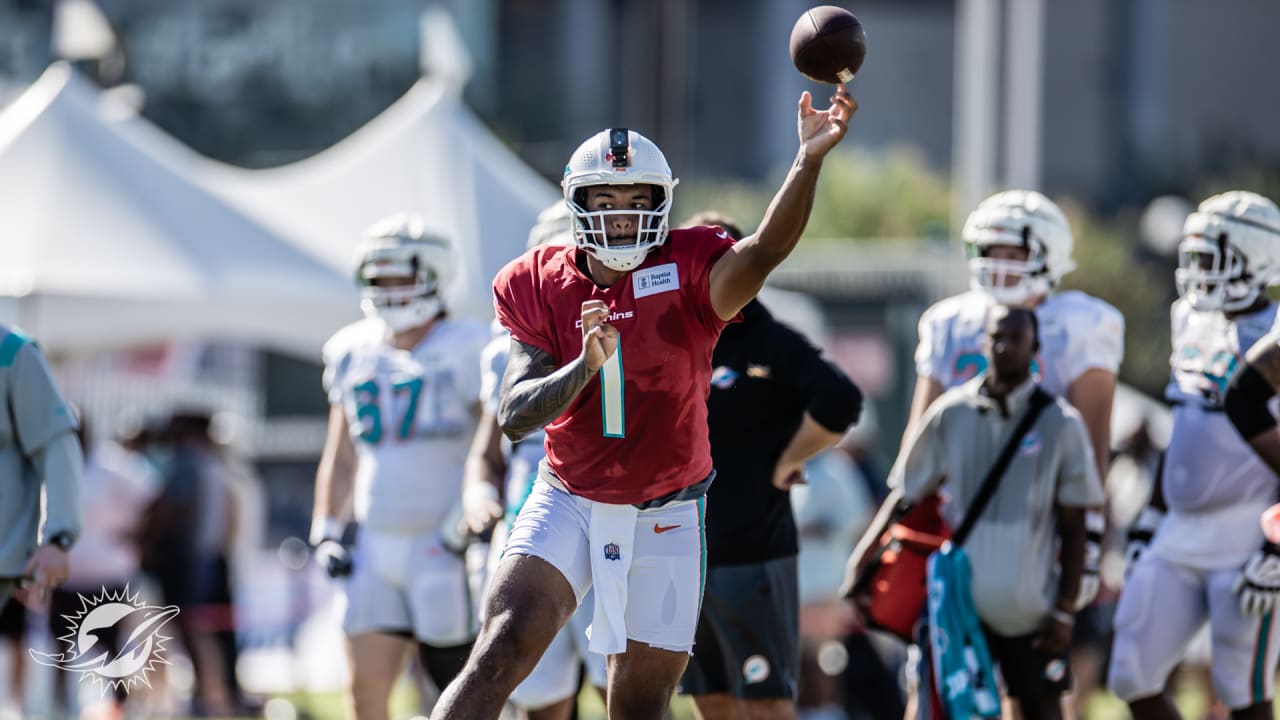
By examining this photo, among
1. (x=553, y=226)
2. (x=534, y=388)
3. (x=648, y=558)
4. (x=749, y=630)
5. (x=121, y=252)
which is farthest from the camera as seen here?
(x=121, y=252)

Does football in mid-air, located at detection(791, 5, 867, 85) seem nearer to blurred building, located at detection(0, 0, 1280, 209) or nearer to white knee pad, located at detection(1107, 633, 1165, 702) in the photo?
white knee pad, located at detection(1107, 633, 1165, 702)

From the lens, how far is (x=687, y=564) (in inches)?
195

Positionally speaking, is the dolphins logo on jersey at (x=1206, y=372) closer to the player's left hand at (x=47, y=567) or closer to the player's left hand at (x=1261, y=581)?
the player's left hand at (x=1261, y=581)

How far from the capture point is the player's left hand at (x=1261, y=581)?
19.5ft

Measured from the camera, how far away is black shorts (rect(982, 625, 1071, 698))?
5.98m

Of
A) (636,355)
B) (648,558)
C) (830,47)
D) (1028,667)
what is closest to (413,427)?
(648,558)

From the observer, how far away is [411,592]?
254 inches

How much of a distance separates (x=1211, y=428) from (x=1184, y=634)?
0.66m

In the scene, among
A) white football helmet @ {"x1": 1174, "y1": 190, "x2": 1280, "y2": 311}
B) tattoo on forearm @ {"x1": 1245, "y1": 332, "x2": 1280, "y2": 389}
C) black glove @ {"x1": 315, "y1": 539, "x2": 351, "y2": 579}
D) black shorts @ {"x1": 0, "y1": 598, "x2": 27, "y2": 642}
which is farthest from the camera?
black shorts @ {"x1": 0, "y1": 598, "x2": 27, "y2": 642}

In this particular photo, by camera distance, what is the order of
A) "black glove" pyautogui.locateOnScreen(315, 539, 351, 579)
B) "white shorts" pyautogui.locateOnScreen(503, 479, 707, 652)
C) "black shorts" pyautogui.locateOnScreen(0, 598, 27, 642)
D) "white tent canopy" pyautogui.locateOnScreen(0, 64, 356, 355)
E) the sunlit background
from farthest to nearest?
the sunlit background → "white tent canopy" pyautogui.locateOnScreen(0, 64, 356, 355) → "black shorts" pyautogui.locateOnScreen(0, 598, 27, 642) → "black glove" pyautogui.locateOnScreen(315, 539, 351, 579) → "white shorts" pyautogui.locateOnScreen(503, 479, 707, 652)

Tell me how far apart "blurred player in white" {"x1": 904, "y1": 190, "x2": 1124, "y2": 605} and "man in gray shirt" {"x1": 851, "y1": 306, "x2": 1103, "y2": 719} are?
10.6 inches

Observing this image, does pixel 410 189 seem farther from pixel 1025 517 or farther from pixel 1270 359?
pixel 1270 359

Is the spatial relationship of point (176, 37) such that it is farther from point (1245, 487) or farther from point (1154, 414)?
point (1245, 487)

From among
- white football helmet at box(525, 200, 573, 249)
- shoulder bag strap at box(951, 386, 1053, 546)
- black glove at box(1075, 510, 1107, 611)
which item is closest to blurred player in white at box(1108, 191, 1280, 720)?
black glove at box(1075, 510, 1107, 611)
